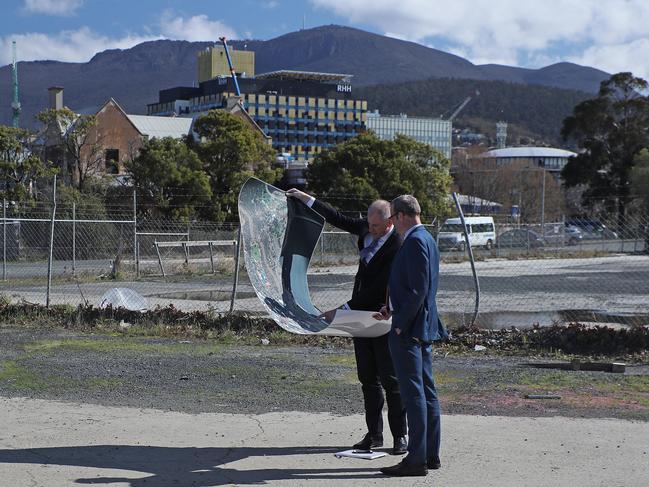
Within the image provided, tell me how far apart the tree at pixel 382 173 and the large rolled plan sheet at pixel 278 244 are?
153 ft

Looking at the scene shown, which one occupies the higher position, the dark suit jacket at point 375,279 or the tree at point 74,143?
the tree at point 74,143

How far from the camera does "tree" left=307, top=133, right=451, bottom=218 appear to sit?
56344 mm

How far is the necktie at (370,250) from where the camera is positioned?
7.09 m

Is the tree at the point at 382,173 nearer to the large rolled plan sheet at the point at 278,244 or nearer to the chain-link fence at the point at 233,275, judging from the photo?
the chain-link fence at the point at 233,275

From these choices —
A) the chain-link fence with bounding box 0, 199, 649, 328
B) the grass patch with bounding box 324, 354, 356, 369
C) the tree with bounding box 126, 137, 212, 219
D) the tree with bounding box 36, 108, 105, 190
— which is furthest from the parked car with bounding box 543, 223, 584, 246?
the grass patch with bounding box 324, 354, 356, 369

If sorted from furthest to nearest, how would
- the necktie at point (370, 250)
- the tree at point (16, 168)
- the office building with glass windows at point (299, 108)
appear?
the office building with glass windows at point (299, 108) < the tree at point (16, 168) < the necktie at point (370, 250)

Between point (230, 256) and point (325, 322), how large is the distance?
24.8 m

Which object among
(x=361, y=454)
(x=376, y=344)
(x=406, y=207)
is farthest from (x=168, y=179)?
(x=406, y=207)

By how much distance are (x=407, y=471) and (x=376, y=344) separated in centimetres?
107

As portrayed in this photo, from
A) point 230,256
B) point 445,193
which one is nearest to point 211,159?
point 445,193

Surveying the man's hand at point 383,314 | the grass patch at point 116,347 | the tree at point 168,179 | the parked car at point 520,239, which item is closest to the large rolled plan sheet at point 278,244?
the man's hand at point 383,314

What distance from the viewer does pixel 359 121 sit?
176m

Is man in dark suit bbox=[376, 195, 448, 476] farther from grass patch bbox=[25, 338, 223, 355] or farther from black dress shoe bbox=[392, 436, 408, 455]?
grass patch bbox=[25, 338, 223, 355]

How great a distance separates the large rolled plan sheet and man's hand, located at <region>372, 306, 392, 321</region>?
1.01 m
